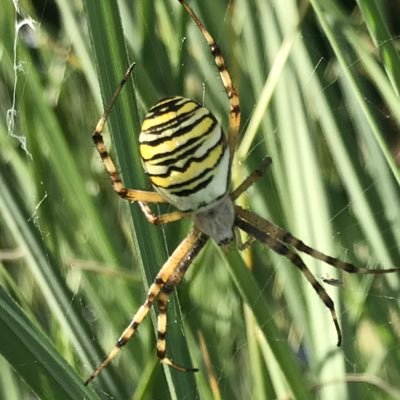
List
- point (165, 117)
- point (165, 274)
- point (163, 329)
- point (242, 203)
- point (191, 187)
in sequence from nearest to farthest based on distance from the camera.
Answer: point (165, 117) → point (191, 187) → point (163, 329) → point (165, 274) → point (242, 203)

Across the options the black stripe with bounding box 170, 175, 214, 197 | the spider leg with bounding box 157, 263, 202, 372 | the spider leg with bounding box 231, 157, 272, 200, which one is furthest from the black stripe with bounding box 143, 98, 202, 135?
the spider leg with bounding box 157, 263, 202, 372

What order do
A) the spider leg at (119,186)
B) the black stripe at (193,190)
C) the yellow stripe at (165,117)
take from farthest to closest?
1. the spider leg at (119,186)
2. the black stripe at (193,190)
3. the yellow stripe at (165,117)

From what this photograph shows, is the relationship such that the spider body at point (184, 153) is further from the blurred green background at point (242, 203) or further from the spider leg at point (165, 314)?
the spider leg at point (165, 314)

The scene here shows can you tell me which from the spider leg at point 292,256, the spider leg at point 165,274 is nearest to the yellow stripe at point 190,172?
the spider leg at point 165,274

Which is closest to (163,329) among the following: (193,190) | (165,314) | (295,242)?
(165,314)

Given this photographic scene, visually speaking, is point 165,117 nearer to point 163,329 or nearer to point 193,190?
point 193,190

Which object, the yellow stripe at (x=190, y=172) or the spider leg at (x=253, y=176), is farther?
the spider leg at (x=253, y=176)

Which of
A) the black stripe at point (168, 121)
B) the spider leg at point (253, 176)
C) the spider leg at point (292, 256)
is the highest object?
the black stripe at point (168, 121)
